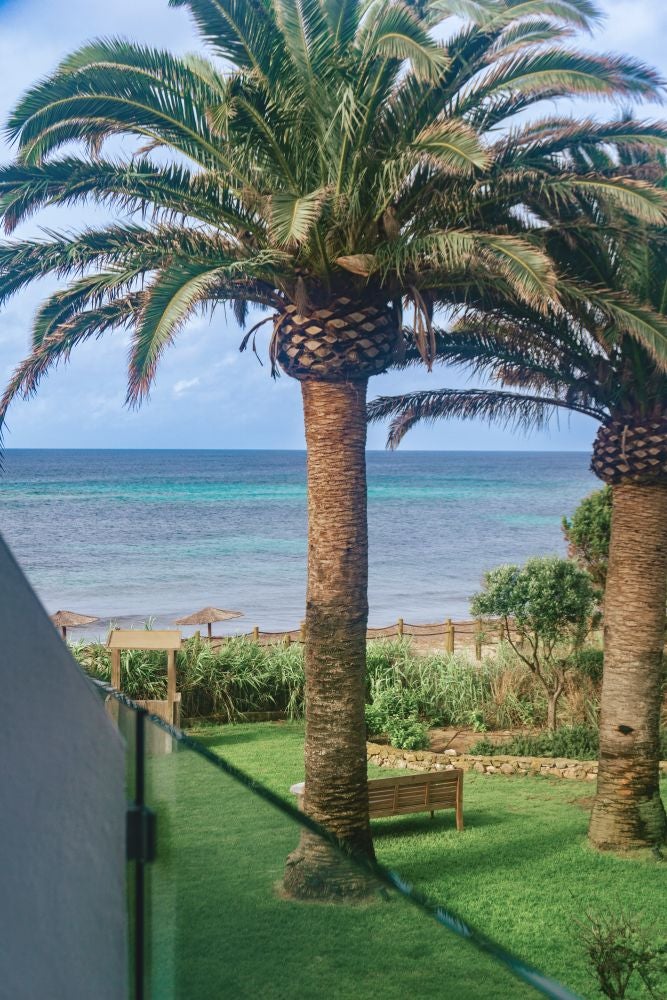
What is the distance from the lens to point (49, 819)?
4.58 ft

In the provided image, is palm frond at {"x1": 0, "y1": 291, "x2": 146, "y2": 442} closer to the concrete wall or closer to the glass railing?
the glass railing

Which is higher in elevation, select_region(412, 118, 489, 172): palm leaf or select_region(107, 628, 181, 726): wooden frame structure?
select_region(412, 118, 489, 172): palm leaf

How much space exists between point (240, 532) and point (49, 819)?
6551cm

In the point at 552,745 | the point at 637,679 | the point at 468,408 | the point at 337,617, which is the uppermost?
the point at 468,408

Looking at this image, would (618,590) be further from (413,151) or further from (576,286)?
(413,151)

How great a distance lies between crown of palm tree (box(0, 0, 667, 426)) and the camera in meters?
8.65

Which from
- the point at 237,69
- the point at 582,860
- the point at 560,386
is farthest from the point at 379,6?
the point at 582,860

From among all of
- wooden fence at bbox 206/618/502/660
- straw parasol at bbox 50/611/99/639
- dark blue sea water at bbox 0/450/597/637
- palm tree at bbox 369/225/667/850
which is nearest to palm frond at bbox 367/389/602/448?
palm tree at bbox 369/225/667/850

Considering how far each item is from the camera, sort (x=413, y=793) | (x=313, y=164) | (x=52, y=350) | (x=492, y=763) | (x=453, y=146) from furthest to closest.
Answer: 1. (x=492, y=763)
2. (x=413, y=793)
3. (x=52, y=350)
4. (x=313, y=164)
5. (x=453, y=146)

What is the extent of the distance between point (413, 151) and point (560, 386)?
4.43m

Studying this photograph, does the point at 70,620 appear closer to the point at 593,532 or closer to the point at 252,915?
the point at 593,532

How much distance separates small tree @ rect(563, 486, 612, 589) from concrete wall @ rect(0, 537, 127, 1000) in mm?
15142

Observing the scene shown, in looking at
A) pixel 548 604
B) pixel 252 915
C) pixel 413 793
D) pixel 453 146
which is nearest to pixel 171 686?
pixel 413 793

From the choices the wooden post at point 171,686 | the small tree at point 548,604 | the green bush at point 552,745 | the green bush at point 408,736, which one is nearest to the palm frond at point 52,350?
the wooden post at point 171,686
